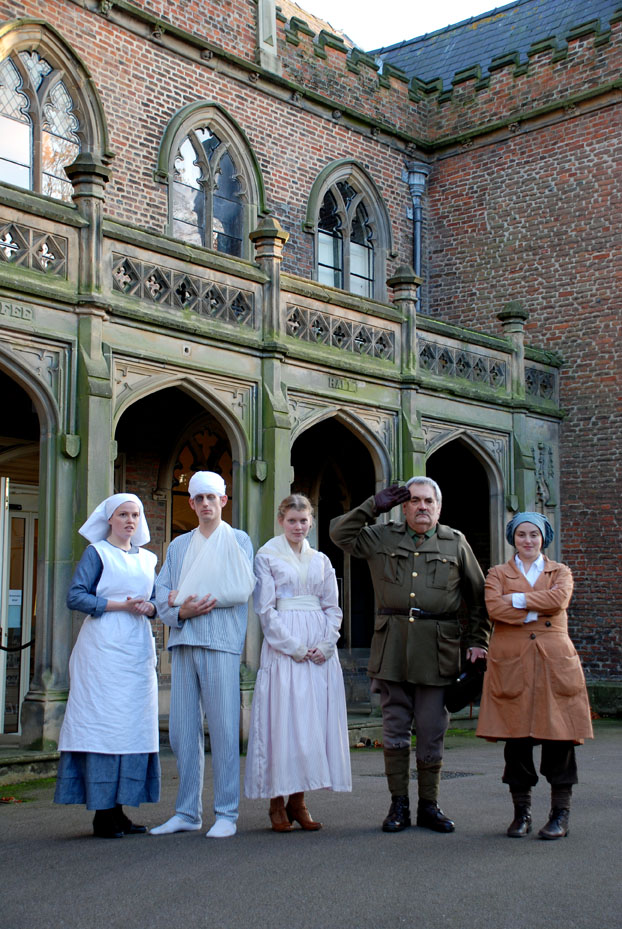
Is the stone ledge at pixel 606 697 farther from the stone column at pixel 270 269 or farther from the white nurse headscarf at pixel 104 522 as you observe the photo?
the white nurse headscarf at pixel 104 522

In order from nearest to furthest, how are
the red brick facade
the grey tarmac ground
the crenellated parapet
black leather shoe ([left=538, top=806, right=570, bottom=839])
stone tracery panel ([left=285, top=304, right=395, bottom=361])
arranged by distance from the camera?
the grey tarmac ground
black leather shoe ([left=538, top=806, right=570, bottom=839])
stone tracery panel ([left=285, top=304, right=395, bottom=361])
the red brick facade
the crenellated parapet

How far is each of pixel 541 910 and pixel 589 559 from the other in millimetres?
12487

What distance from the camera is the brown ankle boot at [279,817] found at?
20.6 feet

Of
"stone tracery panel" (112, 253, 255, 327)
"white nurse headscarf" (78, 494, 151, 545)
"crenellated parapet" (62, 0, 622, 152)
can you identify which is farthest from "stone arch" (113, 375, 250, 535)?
"crenellated parapet" (62, 0, 622, 152)

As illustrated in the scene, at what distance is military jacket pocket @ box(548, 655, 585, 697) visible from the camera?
20.1 feet

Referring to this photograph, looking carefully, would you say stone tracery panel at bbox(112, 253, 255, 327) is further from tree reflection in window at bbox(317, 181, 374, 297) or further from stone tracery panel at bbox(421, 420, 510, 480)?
tree reflection in window at bbox(317, 181, 374, 297)

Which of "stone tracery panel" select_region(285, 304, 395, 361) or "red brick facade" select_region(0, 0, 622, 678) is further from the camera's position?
"red brick facade" select_region(0, 0, 622, 678)

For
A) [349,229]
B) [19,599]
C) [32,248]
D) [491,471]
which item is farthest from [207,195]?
[19,599]

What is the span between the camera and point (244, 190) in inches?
637

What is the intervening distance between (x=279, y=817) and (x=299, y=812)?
0.13 m

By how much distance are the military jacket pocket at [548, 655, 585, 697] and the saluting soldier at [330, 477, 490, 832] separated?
1.31 ft

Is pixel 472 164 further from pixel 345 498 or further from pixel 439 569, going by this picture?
pixel 439 569

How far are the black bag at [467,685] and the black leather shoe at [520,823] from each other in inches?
Answer: 24.2

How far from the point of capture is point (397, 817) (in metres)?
6.21
